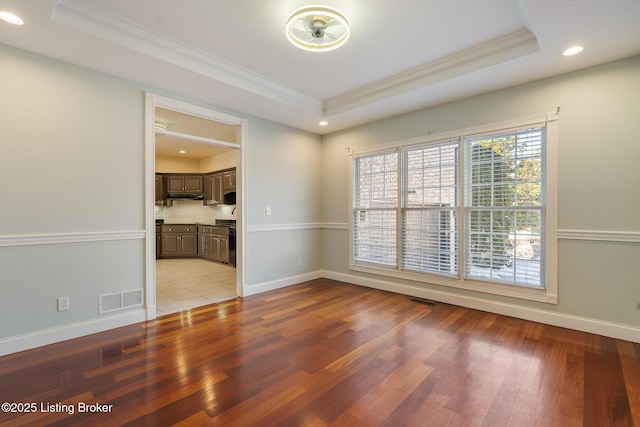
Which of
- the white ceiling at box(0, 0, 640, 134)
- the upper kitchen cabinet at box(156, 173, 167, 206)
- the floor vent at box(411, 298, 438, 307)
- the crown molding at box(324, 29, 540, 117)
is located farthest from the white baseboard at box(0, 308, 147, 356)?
the upper kitchen cabinet at box(156, 173, 167, 206)

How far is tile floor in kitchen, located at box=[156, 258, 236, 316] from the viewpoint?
12.8 feet

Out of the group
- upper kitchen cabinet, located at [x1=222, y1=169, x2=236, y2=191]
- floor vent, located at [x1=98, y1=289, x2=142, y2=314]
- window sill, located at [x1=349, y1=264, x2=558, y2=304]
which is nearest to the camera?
floor vent, located at [x1=98, y1=289, x2=142, y2=314]

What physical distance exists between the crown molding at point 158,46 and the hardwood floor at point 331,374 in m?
2.63

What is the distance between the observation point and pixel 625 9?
6.77ft

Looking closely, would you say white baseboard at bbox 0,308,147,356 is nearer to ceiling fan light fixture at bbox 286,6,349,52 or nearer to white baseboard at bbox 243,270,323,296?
Answer: white baseboard at bbox 243,270,323,296

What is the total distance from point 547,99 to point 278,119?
3320 millimetres

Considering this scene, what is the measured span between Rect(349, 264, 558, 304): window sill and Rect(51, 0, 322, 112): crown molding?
2858mm

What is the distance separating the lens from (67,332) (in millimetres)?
2742

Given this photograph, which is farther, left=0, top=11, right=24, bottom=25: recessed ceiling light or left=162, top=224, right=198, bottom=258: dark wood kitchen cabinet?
left=162, top=224, right=198, bottom=258: dark wood kitchen cabinet

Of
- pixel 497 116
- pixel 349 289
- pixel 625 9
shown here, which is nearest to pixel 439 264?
pixel 349 289

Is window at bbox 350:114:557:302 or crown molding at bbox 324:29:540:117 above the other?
crown molding at bbox 324:29:540:117

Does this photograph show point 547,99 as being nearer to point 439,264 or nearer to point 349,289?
point 439,264

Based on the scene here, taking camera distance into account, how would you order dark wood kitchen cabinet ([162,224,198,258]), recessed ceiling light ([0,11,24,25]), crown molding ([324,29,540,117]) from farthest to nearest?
dark wood kitchen cabinet ([162,224,198,258]), crown molding ([324,29,540,117]), recessed ceiling light ([0,11,24,25])

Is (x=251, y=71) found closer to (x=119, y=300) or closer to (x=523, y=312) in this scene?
(x=119, y=300)
